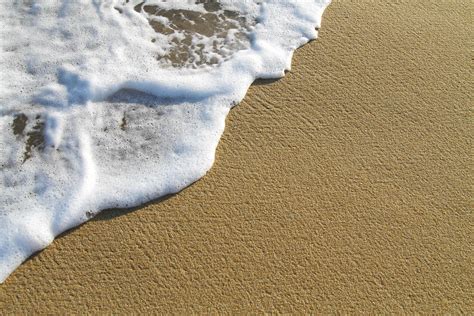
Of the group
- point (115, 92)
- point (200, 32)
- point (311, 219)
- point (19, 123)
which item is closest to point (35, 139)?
point (19, 123)

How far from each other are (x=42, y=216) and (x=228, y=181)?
73 centimetres

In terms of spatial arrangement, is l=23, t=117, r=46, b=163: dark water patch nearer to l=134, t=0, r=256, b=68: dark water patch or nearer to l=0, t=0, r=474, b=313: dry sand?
l=0, t=0, r=474, b=313: dry sand

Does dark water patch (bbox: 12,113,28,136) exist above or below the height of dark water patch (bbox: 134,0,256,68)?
below

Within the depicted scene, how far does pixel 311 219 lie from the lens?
1.82m

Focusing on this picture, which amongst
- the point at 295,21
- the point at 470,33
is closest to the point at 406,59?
the point at 470,33

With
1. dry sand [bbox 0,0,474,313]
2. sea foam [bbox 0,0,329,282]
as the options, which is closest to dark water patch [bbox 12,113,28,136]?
sea foam [bbox 0,0,329,282]

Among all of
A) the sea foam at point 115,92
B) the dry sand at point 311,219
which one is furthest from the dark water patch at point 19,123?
the dry sand at point 311,219

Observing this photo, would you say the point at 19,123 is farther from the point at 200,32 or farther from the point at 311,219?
the point at 311,219

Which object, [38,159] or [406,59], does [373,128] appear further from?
[38,159]

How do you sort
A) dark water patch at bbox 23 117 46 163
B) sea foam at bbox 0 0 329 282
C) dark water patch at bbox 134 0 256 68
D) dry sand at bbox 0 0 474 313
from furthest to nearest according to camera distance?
1. dark water patch at bbox 134 0 256 68
2. dark water patch at bbox 23 117 46 163
3. sea foam at bbox 0 0 329 282
4. dry sand at bbox 0 0 474 313

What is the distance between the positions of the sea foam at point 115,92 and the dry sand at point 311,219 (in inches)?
3.8

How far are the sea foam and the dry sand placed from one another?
0.10 metres

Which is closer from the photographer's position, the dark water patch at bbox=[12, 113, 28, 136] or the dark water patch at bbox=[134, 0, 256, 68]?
the dark water patch at bbox=[12, 113, 28, 136]

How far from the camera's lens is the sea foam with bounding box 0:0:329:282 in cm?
188
